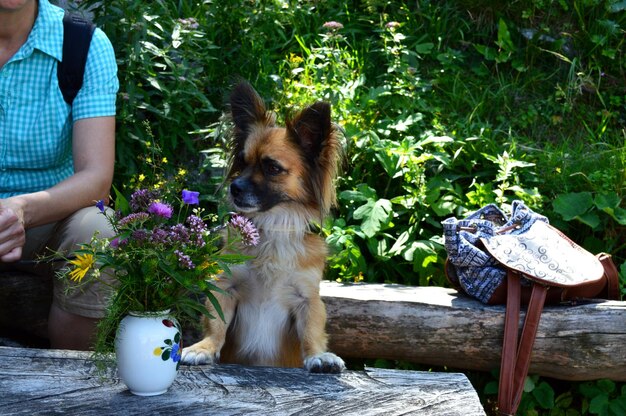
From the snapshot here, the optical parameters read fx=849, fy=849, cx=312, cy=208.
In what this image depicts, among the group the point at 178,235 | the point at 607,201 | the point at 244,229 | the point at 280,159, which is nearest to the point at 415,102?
the point at 607,201

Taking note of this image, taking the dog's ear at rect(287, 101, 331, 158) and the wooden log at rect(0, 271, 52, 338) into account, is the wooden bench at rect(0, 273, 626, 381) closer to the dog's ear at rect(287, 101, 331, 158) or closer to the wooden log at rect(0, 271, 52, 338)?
the wooden log at rect(0, 271, 52, 338)

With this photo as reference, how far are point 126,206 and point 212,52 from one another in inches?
116

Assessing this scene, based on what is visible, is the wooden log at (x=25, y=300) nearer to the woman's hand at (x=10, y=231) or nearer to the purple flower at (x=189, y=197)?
the woman's hand at (x=10, y=231)

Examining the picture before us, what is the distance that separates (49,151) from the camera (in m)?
3.35

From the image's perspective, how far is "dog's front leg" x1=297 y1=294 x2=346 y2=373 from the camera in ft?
9.03

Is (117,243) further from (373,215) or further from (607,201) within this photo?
(607,201)

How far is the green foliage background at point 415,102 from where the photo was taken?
427 centimetres

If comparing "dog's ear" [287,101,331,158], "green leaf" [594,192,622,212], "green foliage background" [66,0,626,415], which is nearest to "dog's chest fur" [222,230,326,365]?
"dog's ear" [287,101,331,158]

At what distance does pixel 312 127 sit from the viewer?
3.16 meters

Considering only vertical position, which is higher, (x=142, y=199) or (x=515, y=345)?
(x=142, y=199)

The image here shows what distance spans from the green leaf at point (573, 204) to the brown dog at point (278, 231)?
4.67 ft

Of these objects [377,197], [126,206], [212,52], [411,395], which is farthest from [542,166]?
[126,206]

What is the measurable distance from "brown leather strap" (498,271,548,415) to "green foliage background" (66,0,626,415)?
24cm

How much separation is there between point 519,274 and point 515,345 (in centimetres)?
31
